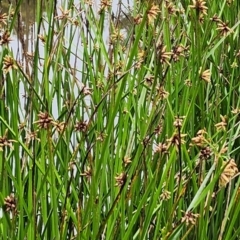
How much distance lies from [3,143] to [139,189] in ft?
1.59

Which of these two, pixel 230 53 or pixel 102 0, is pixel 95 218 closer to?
pixel 102 0

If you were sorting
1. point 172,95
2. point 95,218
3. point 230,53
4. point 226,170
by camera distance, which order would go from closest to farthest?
point 226,170 < point 95,218 < point 172,95 < point 230,53

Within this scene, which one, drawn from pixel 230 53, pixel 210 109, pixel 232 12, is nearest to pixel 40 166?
pixel 210 109

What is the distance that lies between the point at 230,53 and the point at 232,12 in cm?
17

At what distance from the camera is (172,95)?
49.9 inches

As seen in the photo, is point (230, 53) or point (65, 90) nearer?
point (65, 90)

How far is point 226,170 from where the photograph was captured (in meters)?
0.71

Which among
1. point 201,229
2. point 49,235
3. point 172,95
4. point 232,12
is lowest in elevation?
point 49,235

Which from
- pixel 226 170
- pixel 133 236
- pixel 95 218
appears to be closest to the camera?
pixel 226 170

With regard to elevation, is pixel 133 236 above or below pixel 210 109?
below

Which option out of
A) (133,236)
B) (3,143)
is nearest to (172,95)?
(133,236)

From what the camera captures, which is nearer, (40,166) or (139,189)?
(40,166)

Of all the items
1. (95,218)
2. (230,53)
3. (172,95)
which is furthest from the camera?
(230,53)

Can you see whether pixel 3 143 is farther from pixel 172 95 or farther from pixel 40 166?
pixel 172 95
